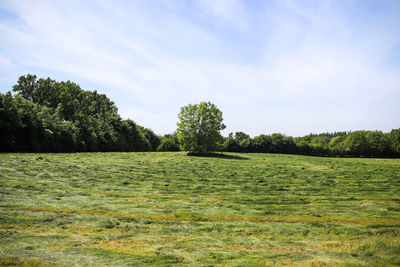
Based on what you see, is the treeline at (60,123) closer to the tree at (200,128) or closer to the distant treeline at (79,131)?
the distant treeline at (79,131)

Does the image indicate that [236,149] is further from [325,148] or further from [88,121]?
[88,121]

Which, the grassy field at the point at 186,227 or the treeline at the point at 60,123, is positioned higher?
the treeline at the point at 60,123

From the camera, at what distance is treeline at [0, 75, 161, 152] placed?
34656 mm

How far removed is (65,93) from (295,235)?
74775 millimetres

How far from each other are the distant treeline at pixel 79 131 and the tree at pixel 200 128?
4.77m

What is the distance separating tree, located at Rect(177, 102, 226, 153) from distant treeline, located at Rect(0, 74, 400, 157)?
4.77 meters

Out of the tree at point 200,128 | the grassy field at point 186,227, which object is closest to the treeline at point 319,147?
the tree at point 200,128

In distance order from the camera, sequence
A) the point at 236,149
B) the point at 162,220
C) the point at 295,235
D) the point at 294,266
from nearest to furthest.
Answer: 1. the point at 294,266
2. the point at 295,235
3. the point at 162,220
4. the point at 236,149

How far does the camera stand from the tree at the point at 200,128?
172 ft

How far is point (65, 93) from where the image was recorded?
6569 cm

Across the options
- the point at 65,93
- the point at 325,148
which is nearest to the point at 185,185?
the point at 65,93

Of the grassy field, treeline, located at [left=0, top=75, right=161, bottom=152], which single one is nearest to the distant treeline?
treeline, located at [left=0, top=75, right=161, bottom=152]

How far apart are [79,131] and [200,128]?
94.9ft

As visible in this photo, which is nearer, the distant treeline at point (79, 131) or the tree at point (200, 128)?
the distant treeline at point (79, 131)
